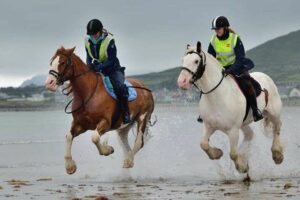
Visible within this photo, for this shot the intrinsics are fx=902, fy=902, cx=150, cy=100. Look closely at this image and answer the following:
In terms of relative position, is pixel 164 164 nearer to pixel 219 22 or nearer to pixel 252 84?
pixel 252 84

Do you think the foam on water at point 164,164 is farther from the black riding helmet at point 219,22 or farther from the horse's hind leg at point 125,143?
the black riding helmet at point 219,22

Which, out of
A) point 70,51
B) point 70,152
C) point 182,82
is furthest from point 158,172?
point 182,82

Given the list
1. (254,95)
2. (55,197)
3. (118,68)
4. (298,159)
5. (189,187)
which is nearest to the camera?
(55,197)

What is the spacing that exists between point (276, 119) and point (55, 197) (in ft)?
20.6

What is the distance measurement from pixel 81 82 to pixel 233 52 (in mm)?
3255

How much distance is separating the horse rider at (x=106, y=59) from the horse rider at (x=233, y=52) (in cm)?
217

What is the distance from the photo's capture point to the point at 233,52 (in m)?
18.9

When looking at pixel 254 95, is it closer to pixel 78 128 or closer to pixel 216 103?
pixel 216 103

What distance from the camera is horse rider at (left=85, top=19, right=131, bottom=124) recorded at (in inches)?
769

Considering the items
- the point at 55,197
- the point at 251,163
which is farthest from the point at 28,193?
the point at 251,163

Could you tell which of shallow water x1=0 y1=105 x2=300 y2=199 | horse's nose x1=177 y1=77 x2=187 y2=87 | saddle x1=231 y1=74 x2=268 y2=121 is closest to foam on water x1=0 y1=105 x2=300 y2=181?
shallow water x1=0 y1=105 x2=300 y2=199

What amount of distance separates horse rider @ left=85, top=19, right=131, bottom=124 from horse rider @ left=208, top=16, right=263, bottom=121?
7.12 ft

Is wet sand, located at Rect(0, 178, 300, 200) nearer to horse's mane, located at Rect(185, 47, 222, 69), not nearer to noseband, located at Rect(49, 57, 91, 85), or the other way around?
noseband, located at Rect(49, 57, 91, 85)

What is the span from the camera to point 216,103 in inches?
703
